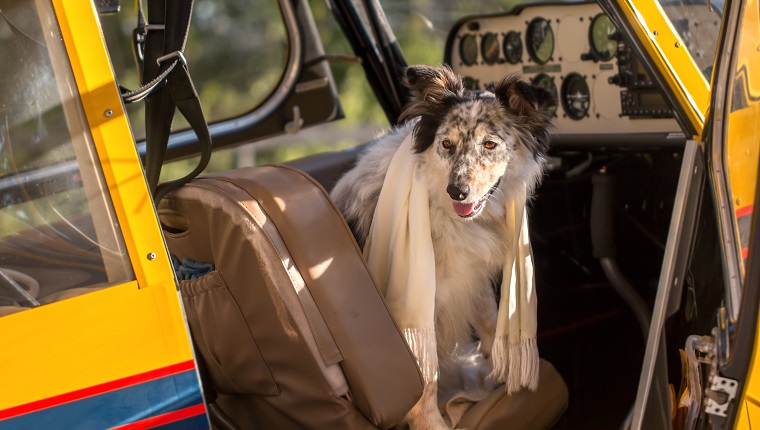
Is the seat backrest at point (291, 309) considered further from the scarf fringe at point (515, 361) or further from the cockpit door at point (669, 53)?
the cockpit door at point (669, 53)

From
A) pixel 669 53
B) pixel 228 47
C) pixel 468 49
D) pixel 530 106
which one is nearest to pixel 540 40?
pixel 468 49

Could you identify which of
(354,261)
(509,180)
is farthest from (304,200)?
(509,180)

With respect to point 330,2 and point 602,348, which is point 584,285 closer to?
point 602,348

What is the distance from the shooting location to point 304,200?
212 cm

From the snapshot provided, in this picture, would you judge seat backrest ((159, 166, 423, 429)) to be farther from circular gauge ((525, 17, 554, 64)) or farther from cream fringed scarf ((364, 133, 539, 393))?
circular gauge ((525, 17, 554, 64))

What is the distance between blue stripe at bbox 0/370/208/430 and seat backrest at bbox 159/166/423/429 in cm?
38

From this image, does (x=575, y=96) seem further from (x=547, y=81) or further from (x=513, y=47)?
(x=513, y=47)

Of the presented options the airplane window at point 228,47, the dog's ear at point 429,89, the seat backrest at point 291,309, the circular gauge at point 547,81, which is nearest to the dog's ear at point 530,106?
the dog's ear at point 429,89

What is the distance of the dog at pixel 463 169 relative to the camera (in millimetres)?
2441

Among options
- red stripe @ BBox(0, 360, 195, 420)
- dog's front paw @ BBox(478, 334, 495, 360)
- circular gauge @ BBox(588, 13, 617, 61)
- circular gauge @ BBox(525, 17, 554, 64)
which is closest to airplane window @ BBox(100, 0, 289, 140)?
circular gauge @ BBox(525, 17, 554, 64)

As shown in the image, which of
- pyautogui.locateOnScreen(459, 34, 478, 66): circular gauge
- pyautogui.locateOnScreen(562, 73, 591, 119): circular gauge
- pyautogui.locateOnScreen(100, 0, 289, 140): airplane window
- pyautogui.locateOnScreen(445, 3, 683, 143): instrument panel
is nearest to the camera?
pyautogui.locateOnScreen(445, 3, 683, 143): instrument panel

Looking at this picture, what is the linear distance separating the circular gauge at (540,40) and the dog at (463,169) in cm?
120

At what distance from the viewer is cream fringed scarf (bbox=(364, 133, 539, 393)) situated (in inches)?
91.7

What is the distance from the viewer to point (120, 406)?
1.62 metres
